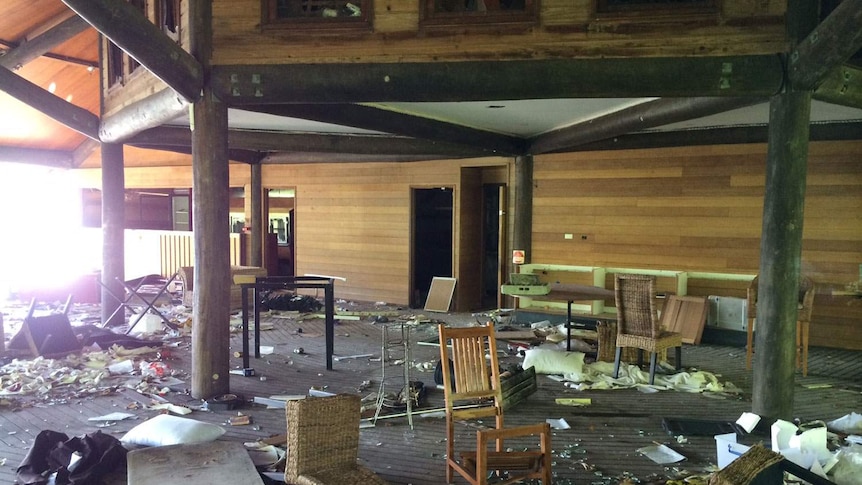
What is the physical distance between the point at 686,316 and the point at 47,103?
900 cm

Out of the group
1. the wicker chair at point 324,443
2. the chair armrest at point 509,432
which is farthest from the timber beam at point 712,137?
the wicker chair at point 324,443

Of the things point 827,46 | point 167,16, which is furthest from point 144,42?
point 827,46

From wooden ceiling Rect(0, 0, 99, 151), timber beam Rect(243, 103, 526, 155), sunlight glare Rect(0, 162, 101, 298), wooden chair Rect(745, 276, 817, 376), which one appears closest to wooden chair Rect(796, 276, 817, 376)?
wooden chair Rect(745, 276, 817, 376)

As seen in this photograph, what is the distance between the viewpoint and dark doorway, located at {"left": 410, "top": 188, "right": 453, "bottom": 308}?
38.0ft

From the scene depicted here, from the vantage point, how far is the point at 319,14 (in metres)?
5.39

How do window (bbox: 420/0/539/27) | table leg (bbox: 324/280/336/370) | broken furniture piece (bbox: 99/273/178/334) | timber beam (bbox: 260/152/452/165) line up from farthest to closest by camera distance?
timber beam (bbox: 260/152/452/165), broken furniture piece (bbox: 99/273/178/334), table leg (bbox: 324/280/336/370), window (bbox: 420/0/539/27)

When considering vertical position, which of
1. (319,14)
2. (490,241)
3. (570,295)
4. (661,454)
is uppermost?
(319,14)

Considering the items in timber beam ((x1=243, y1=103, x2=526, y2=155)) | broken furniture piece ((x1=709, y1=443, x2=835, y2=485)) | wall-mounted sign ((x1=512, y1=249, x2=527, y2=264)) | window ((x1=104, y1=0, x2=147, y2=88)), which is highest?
window ((x1=104, y1=0, x2=147, y2=88))

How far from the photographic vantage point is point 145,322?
8305 mm

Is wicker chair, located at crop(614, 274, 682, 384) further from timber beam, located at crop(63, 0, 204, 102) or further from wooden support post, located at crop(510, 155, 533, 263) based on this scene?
timber beam, located at crop(63, 0, 204, 102)

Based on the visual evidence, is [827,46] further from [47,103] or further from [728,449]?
[47,103]

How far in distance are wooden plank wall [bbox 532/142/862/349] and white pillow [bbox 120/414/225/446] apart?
21.8 ft

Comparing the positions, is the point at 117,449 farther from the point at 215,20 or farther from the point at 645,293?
the point at 645,293

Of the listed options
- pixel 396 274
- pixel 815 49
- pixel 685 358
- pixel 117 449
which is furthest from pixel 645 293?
pixel 396 274
